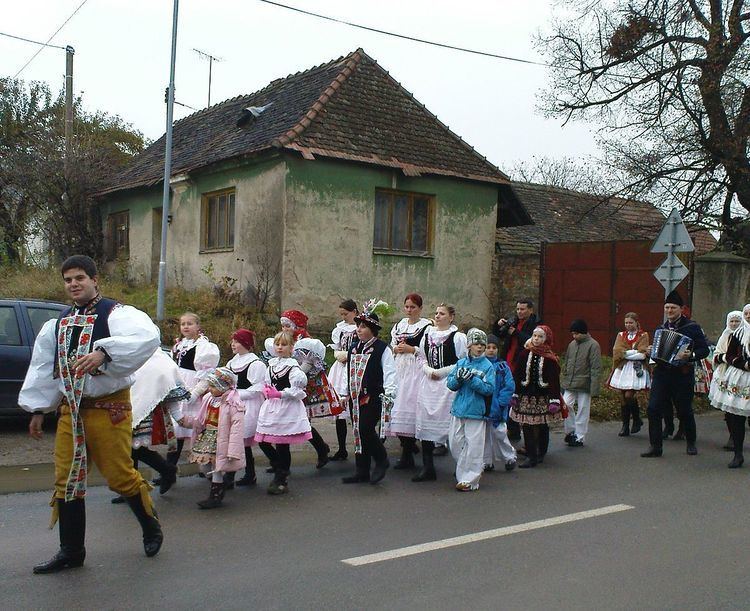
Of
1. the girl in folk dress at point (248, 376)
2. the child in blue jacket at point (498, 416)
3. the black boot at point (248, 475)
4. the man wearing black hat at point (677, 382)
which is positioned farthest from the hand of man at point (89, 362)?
the man wearing black hat at point (677, 382)

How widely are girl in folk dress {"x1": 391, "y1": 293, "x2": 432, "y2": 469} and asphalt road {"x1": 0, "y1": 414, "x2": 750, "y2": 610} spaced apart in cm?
46

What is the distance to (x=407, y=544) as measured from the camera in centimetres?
570

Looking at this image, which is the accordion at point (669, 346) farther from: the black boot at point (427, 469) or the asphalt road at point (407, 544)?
the black boot at point (427, 469)

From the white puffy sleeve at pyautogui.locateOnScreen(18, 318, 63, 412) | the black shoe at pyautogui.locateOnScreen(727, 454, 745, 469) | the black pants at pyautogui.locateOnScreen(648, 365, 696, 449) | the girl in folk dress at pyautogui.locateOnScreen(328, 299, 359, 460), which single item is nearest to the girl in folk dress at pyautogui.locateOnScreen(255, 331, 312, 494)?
the girl in folk dress at pyautogui.locateOnScreen(328, 299, 359, 460)

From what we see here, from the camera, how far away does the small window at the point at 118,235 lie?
892 inches

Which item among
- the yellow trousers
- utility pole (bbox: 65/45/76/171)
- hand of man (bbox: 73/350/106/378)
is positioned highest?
utility pole (bbox: 65/45/76/171)

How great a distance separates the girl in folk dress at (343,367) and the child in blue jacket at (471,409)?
1.47 m

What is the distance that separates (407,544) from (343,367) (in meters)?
4.19

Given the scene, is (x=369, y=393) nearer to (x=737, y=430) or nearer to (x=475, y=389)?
(x=475, y=389)

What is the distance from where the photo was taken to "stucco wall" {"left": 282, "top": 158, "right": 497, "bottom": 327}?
54.6 ft

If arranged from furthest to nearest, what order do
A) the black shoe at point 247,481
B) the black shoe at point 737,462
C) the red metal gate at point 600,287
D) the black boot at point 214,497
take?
the red metal gate at point 600,287 < the black shoe at point 737,462 < the black shoe at point 247,481 < the black boot at point 214,497

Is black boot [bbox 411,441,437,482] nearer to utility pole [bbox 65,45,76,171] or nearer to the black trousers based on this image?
the black trousers

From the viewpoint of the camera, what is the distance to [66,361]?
4.95 m

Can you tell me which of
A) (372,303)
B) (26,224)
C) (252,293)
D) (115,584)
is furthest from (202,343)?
(26,224)
